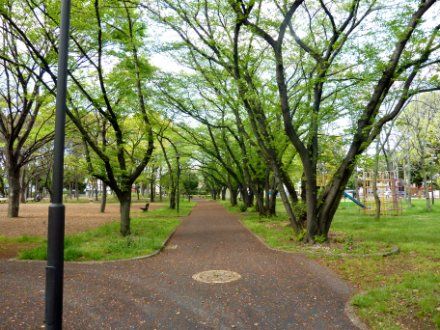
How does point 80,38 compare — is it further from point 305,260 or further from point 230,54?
point 305,260

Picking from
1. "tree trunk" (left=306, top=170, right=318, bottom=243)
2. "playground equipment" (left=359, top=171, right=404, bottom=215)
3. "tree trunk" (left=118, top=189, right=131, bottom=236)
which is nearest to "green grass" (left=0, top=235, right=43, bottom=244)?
"tree trunk" (left=118, top=189, right=131, bottom=236)

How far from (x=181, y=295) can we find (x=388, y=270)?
4273 millimetres

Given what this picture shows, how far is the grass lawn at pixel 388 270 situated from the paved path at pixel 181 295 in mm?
430

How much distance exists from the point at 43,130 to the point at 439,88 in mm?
21242

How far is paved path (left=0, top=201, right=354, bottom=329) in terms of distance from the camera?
4938 millimetres

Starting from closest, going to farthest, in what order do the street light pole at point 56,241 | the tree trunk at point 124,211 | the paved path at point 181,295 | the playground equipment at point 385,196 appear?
the street light pole at point 56,241 → the paved path at point 181,295 → the tree trunk at point 124,211 → the playground equipment at point 385,196

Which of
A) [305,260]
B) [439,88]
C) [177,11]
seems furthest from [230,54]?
[305,260]

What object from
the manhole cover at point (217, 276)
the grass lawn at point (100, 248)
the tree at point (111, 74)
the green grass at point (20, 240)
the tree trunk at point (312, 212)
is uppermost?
the tree at point (111, 74)

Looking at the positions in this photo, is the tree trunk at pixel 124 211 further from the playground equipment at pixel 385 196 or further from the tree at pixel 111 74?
the playground equipment at pixel 385 196

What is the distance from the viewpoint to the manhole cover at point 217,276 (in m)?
7.22

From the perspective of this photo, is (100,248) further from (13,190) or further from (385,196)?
(385,196)

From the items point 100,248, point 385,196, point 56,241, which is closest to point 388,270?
Result: point 56,241

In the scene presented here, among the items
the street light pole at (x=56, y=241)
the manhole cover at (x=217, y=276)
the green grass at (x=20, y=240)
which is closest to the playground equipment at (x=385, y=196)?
the manhole cover at (x=217, y=276)

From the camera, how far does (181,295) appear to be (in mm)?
6184
